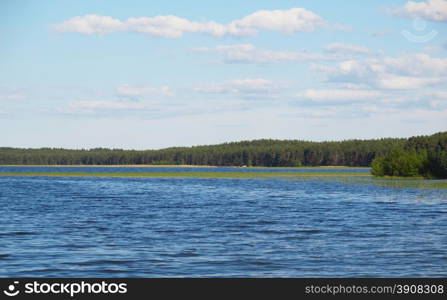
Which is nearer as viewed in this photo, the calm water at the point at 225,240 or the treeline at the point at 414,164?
the calm water at the point at 225,240

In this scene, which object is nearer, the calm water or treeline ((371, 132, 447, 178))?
the calm water

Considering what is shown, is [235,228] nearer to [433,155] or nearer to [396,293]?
[396,293]

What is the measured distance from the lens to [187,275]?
90.7 feet

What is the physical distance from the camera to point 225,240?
3853 cm

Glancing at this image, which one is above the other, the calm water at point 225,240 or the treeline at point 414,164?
the treeline at point 414,164

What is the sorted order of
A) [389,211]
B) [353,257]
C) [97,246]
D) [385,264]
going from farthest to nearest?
[389,211] → [97,246] → [353,257] → [385,264]

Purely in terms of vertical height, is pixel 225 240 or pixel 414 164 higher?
pixel 414 164

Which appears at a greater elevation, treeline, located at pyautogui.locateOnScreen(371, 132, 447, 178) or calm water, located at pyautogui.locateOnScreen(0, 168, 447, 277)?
treeline, located at pyautogui.locateOnScreen(371, 132, 447, 178)

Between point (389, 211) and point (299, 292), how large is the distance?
38.6m

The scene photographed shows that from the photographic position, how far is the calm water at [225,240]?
95.6 ft

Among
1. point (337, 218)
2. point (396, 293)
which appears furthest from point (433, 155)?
point (396, 293)

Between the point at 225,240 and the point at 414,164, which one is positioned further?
the point at 414,164

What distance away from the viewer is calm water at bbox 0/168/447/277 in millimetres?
29141

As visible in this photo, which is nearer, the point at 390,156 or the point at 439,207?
the point at 439,207
